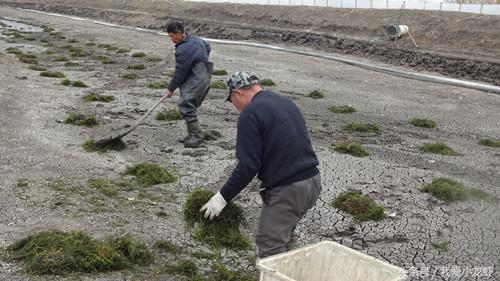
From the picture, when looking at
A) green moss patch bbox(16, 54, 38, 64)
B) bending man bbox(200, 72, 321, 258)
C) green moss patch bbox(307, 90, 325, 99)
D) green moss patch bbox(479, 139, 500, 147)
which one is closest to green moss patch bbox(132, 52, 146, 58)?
green moss patch bbox(16, 54, 38, 64)

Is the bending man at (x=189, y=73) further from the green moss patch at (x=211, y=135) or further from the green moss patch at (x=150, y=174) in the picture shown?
the green moss patch at (x=150, y=174)

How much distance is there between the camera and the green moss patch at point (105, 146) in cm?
872

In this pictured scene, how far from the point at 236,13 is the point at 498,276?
103ft

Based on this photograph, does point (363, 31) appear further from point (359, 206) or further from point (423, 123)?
point (359, 206)

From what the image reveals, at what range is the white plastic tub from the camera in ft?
11.9

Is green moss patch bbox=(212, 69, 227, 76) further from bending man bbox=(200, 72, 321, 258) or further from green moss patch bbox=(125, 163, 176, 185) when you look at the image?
bending man bbox=(200, 72, 321, 258)

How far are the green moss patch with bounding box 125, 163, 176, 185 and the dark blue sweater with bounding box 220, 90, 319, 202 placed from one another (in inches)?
135

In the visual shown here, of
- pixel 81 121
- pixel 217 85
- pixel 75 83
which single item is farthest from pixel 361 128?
pixel 75 83

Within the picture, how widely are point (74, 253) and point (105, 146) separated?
12.8 ft

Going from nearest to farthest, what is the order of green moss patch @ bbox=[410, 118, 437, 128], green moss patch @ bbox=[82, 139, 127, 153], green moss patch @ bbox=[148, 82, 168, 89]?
green moss patch @ bbox=[82, 139, 127, 153], green moss patch @ bbox=[410, 118, 437, 128], green moss patch @ bbox=[148, 82, 168, 89]

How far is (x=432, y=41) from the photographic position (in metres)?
22.4

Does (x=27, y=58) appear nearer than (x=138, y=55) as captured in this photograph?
Yes

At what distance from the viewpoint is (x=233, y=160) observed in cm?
857

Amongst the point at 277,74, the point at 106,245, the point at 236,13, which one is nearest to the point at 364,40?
the point at 277,74
